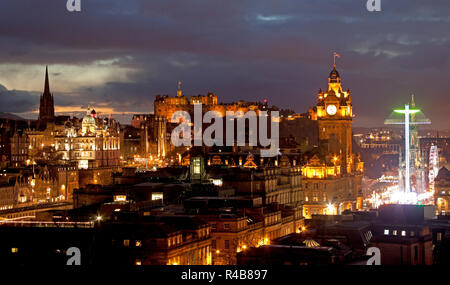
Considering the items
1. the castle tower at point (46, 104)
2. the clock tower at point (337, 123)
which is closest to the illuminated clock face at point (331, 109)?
the clock tower at point (337, 123)

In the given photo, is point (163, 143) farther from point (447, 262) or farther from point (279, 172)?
point (447, 262)

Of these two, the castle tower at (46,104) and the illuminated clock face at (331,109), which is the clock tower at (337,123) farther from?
the castle tower at (46,104)

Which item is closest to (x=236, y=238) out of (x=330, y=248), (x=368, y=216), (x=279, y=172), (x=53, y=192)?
(x=330, y=248)

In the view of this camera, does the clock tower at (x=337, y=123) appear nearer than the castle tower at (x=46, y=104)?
Yes

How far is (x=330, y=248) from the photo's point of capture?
71375mm

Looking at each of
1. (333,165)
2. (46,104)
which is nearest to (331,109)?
(333,165)

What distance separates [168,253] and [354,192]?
89137 mm

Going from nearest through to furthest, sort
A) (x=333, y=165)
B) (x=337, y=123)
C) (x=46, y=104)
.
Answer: (x=333, y=165), (x=337, y=123), (x=46, y=104)

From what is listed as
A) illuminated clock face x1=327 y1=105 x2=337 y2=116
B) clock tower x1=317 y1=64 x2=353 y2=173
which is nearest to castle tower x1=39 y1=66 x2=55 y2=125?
clock tower x1=317 y1=64 x2=353 y2=173

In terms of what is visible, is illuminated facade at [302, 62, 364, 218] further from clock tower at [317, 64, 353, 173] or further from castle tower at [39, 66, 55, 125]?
castle tower at [39, 66, 55, 125]

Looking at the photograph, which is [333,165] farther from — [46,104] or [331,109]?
[46,104]

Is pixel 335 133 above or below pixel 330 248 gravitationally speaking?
above

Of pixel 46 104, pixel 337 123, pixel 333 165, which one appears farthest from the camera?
pixel 46 104
